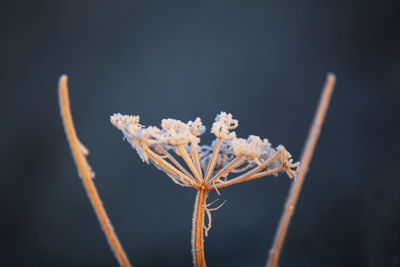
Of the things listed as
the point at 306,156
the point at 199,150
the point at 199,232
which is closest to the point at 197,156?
the point at 199,150

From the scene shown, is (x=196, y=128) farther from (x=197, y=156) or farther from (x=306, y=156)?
(x=306, y=156)

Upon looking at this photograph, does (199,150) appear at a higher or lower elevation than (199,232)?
higher

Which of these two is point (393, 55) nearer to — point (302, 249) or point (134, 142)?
point (302, 249)

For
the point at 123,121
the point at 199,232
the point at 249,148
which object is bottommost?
the point at 199,232

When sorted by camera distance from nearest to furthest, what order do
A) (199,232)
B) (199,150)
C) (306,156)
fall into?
(306,156) < (199,232) < (199,150)

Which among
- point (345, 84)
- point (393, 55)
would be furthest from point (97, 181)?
point (393, 55)

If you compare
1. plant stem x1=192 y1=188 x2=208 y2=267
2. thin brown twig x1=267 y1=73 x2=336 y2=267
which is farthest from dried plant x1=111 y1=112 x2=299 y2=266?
thin brown twig x1=267 y1=73 x2=336 y2=267

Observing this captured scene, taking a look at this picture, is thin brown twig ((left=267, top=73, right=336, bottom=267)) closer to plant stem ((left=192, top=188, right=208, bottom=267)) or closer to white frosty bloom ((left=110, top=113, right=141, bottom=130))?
plant stem ((left=192, top=188, right=208, bottom=267))

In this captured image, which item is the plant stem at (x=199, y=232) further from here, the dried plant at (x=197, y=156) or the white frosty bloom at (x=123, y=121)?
the white frosty bloom at (x=123, y=121)

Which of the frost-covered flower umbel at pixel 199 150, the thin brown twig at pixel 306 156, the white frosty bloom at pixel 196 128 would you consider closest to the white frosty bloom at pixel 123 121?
the frost-covered flower umbel at pixel 199 150

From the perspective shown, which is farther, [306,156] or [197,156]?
[197,156]
